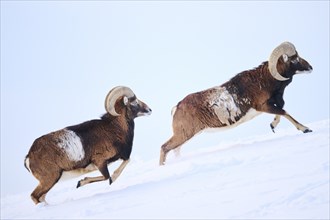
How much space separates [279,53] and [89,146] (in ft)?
11.2

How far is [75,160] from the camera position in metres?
7.27

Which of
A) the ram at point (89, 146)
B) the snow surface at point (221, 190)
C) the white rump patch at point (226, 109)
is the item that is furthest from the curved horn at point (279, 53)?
the ram at point (89, 146)

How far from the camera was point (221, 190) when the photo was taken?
5039 mm

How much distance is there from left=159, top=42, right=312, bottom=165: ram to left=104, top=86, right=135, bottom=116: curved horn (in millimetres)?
1042

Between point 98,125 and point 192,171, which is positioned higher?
point 98,125

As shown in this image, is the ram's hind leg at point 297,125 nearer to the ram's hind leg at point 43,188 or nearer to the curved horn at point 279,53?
the curved horn at point 279,53

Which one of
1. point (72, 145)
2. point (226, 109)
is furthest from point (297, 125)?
A: point (72, 145)

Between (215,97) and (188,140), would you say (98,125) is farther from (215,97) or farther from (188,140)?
(215,97)

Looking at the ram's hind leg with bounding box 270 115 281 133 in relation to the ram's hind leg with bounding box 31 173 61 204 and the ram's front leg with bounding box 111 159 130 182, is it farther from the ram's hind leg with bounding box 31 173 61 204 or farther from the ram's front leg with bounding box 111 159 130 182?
the ram's hind leg with bounding box 31 173 61 204

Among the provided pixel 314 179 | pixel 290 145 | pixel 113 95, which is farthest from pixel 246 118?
pixel 314 179

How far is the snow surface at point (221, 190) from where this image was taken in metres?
4.18

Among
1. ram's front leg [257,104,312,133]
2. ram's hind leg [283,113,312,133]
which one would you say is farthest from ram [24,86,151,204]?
ram's hind leg [283,113,312,133]

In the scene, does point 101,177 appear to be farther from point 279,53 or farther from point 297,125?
point 279,53

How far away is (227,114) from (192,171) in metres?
1.95
